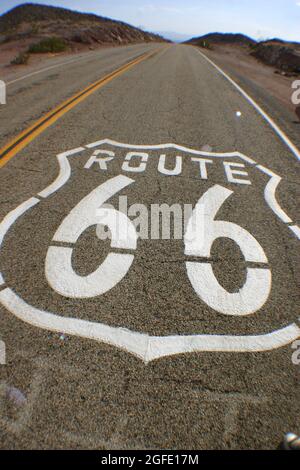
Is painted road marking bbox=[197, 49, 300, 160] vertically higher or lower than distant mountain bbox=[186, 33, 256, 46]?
lower

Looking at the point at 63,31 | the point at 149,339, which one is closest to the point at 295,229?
the point at 149,339

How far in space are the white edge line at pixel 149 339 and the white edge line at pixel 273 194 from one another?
6.60ft

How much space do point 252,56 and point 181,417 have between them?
1623 inches

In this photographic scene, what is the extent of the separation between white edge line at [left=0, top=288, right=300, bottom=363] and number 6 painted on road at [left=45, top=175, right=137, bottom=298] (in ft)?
1.10

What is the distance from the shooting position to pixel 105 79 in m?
11.9

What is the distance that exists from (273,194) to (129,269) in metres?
2.81

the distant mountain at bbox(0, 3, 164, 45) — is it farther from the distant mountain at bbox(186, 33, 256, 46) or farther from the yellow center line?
the yellow center line

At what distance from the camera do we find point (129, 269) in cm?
333

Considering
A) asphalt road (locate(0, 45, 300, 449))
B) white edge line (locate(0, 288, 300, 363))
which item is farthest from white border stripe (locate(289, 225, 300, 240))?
white edge line (locate(0, 288, 300, 363))

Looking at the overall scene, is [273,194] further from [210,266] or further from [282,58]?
[282,58]

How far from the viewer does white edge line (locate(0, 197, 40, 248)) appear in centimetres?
377

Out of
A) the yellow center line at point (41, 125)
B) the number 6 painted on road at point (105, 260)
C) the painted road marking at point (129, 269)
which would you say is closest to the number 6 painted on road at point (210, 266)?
the painted road marking at point (129, 269)

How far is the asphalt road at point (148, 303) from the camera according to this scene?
84.0 inches
